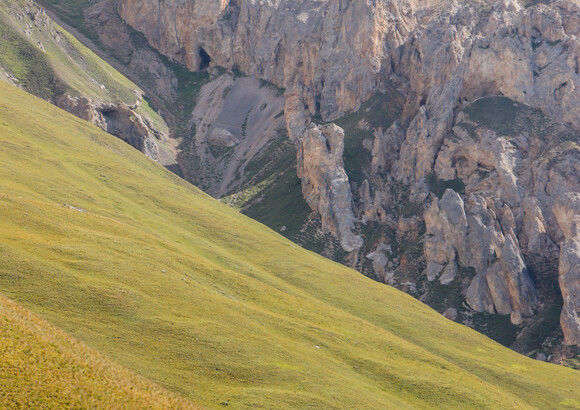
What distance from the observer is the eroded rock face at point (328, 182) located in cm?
17075

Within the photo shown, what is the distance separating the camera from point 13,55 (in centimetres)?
19462

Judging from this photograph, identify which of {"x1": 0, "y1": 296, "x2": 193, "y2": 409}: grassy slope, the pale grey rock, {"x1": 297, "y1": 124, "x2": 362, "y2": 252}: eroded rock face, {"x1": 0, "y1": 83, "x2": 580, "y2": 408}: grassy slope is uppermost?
{"x1": 297, "y1": 124, "x2": 362, "y2": 252}: eroded rock face

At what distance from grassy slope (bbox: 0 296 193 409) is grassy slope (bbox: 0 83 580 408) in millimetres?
11252

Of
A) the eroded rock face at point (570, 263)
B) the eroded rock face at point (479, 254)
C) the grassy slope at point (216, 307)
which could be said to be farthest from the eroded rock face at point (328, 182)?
the eroded rock face at point (570, 263)

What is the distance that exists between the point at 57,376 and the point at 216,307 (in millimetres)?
36076

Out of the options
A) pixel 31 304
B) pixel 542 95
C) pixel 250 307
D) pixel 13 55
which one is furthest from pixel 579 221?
pixel 13 55

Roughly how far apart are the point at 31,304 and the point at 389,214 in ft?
409

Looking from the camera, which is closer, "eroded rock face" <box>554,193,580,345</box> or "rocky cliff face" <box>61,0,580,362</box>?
"eroded rock face" <box>554,193,580,345</box>

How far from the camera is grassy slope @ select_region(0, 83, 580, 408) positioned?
58.3 m

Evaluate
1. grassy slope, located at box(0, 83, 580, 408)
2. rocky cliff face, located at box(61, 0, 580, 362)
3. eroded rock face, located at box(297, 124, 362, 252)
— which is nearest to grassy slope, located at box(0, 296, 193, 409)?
grassy slope, located at box(0, 83, 580, 408)

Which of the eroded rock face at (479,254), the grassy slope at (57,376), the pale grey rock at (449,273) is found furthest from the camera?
the pale grey rock at (449,273)

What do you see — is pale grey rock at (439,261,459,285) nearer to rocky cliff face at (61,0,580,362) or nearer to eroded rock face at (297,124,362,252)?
rocky cliff face at (61,0,580,362)

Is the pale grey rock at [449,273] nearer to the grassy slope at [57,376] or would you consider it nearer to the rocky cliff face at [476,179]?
the rocky cliff face at [476,179]

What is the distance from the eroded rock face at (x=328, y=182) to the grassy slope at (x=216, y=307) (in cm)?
3644
